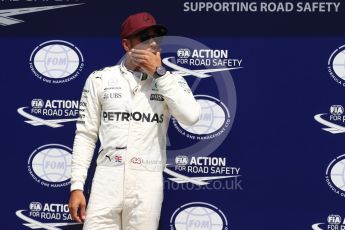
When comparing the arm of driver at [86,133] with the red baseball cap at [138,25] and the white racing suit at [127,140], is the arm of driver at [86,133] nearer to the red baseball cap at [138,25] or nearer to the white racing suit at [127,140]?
the white racing suit at [127,140]

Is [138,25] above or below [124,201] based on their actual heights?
above

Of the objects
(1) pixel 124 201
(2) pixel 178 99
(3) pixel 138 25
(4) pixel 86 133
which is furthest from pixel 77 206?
(3) pixel 138 25

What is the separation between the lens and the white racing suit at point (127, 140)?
2822 millimetres

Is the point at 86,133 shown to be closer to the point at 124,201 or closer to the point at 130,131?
the point at 130,131

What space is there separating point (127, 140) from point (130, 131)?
0.15ft

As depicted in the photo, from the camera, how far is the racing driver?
2.83 meters

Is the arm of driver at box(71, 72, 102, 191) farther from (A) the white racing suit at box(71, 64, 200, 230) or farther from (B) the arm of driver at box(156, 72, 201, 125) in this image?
(B) the arm of driver at box(156, 72, 201, 125)

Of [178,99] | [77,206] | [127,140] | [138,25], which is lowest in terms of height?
[77,206]

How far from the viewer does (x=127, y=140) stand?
9.50ft

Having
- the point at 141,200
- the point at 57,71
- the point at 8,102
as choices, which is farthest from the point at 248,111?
the point at 8,102

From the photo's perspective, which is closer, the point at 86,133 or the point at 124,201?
the point at 124,201

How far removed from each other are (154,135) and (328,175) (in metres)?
1.06

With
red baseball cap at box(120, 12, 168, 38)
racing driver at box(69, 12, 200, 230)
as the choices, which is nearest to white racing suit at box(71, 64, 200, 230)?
racing driver at box(69, 12, 200, 230)

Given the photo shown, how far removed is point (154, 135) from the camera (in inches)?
115
